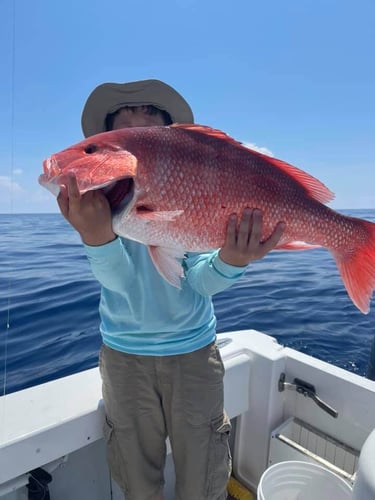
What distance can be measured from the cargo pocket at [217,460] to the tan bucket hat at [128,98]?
5.33 feet

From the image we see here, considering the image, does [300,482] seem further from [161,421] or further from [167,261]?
[167,261]

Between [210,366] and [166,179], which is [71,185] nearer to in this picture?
[166,179]

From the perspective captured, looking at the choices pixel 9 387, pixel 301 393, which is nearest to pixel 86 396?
pixel 301 393

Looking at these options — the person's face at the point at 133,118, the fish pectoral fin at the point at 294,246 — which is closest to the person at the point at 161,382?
the fish pectoral fin at the point at 294,246

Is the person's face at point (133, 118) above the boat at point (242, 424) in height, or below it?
above

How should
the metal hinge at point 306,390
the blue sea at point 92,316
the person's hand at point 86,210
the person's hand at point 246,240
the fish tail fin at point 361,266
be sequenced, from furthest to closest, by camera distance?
the blue sea at point 92,316
the metal hinge at point 306,390
the fish tail fin at point 361,266
the person's hand at point 246,240
the person's hand at point 86,210

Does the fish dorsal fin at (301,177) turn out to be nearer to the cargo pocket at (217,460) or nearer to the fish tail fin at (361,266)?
the fish tail fin at (361,266)

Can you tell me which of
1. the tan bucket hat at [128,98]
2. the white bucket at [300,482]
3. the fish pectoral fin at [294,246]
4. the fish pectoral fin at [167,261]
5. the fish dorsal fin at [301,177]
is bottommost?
the white bucket at [300,482]

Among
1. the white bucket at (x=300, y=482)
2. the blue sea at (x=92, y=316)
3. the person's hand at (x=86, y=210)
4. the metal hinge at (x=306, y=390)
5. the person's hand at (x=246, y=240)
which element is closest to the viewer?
the person's hand at (x=86, y=210)

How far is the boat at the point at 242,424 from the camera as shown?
1.77m

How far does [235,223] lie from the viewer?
4.81 feet

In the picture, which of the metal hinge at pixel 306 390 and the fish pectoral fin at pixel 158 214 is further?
the metal hinge at pixel 306 390

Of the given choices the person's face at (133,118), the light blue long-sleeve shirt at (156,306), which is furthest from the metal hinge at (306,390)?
the person's face at (133,118)

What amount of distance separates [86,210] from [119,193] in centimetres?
15
